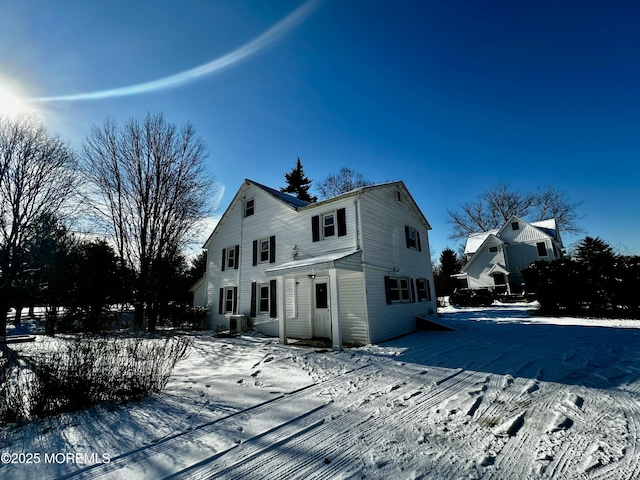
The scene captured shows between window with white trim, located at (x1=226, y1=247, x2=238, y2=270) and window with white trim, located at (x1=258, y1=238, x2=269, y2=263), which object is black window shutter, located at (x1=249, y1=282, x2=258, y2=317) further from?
window with white trim, located at (x1=226, y1=247, x2=238, y2=270)

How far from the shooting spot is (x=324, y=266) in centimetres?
939

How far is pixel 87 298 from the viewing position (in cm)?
1645

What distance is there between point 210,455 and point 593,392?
20.0ft

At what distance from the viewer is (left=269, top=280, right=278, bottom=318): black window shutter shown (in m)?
13.2

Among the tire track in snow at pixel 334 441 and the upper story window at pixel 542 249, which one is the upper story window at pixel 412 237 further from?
the upper story window at pixel 542 249

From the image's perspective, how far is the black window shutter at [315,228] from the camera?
12234mm

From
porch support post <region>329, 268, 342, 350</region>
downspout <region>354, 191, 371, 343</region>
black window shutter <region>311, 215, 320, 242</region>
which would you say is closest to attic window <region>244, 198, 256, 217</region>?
black window shutter <region>311, 215, 320, 242</region>

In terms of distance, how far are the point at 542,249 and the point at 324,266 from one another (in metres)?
30.8

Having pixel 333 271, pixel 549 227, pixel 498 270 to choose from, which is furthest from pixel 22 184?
pixel 549 227

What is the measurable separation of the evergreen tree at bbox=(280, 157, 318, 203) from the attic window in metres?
16.3

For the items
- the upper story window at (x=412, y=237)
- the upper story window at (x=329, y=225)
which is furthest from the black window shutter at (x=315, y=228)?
the upper story window at (x=412, y=237)

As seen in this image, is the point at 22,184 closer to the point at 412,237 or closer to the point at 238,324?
the point at 238,324

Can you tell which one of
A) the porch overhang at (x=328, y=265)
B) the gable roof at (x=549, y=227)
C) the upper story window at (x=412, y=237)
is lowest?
the porch overhang at (x=328, y=265)

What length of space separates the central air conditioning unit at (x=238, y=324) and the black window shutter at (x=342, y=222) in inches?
270
